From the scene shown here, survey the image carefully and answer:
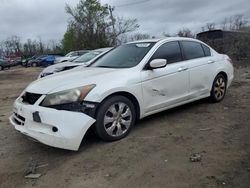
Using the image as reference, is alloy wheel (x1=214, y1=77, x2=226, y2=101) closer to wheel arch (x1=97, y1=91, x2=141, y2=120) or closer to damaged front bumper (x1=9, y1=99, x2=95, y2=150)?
wheel arch (x1=97, y1=91, x2=141, y2=120)

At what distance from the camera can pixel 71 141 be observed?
387 centimetres

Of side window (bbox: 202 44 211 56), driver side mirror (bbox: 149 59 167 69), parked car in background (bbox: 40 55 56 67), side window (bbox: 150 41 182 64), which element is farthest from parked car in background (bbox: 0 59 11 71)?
driver side mirror (bbox: 149 59 167 69)

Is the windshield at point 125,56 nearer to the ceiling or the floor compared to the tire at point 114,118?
nearer to the ceiling

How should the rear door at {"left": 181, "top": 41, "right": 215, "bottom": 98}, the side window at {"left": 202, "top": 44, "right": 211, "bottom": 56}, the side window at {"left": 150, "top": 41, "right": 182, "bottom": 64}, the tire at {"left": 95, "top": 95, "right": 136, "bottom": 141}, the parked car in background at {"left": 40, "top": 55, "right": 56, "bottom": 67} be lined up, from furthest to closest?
the parked car in background at {"left": 40, "top": 55, "right": 56, "bottom": 67}, the side window at {"left": 202, "top": 44, "right": 211, "bottom": 56}, the rear door at {"left": 181, "top": 41, "right": 215, "bottom": 98}, the side window at {"left": 150, "top": 41, "right": 182, "bottom": 64}, the tire at {"left": 95, "top": 95, "right": 136, "bottom": 141}

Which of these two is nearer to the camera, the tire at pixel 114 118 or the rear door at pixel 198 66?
the tire at pixel 114 118

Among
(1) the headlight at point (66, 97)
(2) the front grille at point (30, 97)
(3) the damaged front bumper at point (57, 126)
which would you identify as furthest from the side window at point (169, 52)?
(2) the front grille at point (30, 97)

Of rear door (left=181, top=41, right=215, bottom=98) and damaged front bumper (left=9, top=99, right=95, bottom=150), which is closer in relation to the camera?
damaged front bumper (left=9, top=99, right=95, bottom=150)

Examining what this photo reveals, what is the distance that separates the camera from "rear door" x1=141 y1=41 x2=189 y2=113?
15.9 ft

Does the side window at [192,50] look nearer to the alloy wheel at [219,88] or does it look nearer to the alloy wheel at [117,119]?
the alloy wheel at [219,88]

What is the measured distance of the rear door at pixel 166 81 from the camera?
15.9 feet

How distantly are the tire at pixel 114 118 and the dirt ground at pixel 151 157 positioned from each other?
5.3 inches

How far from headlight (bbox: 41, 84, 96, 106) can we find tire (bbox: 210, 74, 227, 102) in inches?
125

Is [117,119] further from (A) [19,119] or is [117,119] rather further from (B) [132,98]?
(A) [19,119]

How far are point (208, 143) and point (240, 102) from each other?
9.07 ft
